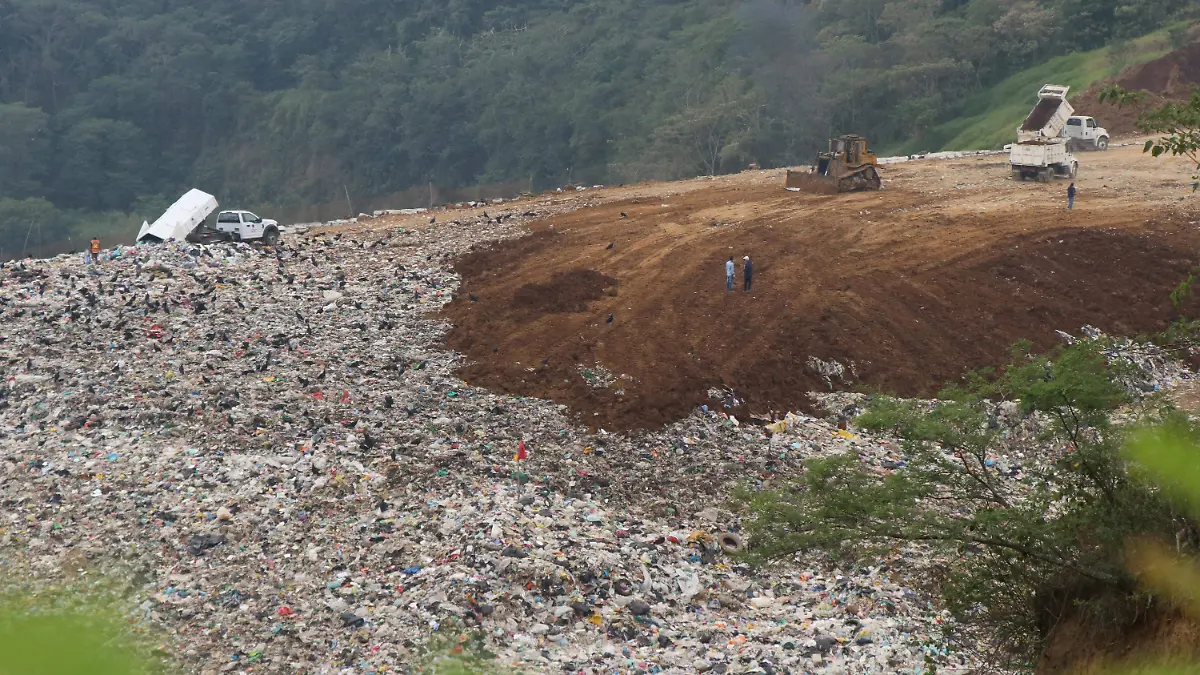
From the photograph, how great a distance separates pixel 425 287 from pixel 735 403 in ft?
22.3

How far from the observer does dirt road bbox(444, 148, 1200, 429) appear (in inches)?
632

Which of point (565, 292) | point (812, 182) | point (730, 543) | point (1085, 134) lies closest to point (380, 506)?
point (730, 543)

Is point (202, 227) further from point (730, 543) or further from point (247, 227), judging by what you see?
point (730, 543)

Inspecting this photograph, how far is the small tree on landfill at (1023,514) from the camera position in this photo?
8062 millimetres

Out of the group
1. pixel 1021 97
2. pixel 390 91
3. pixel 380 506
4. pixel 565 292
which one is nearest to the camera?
pixel 380 506

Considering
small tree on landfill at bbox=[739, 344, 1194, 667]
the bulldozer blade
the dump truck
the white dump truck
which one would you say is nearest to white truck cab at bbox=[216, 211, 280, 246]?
the white dump truck

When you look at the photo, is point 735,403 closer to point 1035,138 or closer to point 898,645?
point 898,645

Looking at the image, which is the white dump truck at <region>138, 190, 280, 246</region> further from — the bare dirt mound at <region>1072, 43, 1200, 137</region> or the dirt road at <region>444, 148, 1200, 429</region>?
the bare dirt mound at <region>1072, 43, 1200, 137</region>

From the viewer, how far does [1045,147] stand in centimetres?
2672

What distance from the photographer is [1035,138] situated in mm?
27500

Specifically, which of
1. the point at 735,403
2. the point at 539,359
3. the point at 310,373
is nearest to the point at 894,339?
the point at 735,403

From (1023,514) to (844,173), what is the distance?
1838 cm

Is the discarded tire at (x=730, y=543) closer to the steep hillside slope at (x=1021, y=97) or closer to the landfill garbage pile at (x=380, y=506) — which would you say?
the landfill garbage pile at (x=380, y=506)

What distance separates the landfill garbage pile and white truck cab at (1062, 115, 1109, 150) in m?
20.7
